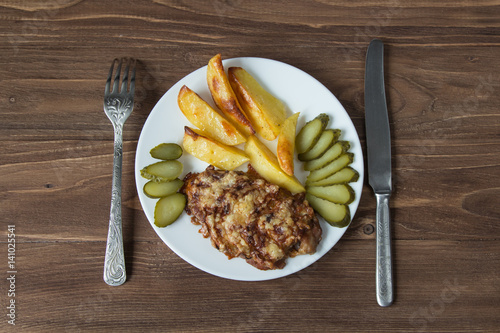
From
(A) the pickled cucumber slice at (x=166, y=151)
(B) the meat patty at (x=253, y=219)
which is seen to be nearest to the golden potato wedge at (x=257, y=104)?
(B) the meat patty at (x=253, y=219)

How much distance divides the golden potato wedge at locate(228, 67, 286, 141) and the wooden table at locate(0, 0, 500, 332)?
568mm

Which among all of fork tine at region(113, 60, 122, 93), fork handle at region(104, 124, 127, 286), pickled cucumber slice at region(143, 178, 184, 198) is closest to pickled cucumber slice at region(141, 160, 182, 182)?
pickled cucumber slice at region(143, 178, 184, 198)

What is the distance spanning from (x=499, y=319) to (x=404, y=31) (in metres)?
2.85

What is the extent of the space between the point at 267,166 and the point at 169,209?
2.92ft

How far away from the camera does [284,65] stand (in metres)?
3.47

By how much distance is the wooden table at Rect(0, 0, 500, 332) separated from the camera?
3.58 metres

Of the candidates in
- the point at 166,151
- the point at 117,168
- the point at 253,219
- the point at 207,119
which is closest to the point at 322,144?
the point at 253,219

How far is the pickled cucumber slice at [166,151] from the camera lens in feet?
10.8

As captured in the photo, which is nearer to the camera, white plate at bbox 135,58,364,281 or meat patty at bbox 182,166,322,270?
meat patty at bbox 182,166,322,270

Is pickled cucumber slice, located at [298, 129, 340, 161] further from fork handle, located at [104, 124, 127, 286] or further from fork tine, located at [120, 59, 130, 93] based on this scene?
fork tine, located at [120, 59, 130, 93]

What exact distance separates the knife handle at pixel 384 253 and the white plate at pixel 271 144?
322mm

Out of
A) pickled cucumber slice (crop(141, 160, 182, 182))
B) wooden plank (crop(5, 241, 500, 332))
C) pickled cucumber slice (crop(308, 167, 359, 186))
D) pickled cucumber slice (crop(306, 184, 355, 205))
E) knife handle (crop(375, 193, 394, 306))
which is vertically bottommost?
wooden plank (crop(5, 241, 500, 332))

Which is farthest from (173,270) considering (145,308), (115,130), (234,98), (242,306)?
(234,98)

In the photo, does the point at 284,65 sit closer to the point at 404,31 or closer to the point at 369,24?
the point at 369,24
